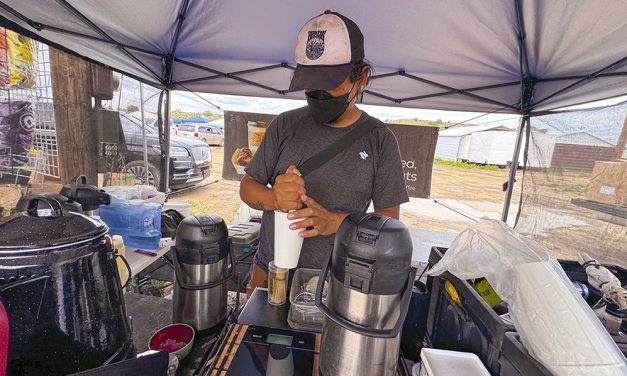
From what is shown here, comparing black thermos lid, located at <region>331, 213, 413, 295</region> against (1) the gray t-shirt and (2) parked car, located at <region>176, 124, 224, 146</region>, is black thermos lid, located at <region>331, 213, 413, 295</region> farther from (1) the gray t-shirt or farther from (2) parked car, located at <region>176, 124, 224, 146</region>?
(2) parked car, located at <region>176, 124, 224, 146</region>

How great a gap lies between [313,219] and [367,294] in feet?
1.51

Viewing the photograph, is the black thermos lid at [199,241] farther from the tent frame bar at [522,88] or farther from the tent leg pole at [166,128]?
the tent leg pole at [166,128]

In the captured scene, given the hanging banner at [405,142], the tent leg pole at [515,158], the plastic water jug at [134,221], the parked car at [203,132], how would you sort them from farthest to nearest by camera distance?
the parked car at [203,132], the hanging banner at [405,142], the tent leg pole at [515,158], the plastic water jug at [134,221]

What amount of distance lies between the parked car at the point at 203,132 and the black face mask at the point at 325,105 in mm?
10145

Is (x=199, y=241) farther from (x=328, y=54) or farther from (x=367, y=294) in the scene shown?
(x=328, y=54)

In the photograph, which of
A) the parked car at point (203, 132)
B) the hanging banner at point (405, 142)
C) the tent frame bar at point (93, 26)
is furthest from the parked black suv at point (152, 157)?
the parked car at point (203, 132)

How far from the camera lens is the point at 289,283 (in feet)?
3.38

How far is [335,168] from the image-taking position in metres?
1.40

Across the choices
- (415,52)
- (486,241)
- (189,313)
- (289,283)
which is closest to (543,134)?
(415,52)

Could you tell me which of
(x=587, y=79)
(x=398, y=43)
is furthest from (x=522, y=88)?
(x=398, y=43)

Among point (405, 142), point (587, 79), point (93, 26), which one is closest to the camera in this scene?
point (93, 26)

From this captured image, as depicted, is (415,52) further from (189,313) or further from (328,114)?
(189,313)

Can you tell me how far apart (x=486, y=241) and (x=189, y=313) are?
932mm

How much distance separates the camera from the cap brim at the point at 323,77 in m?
1.14
